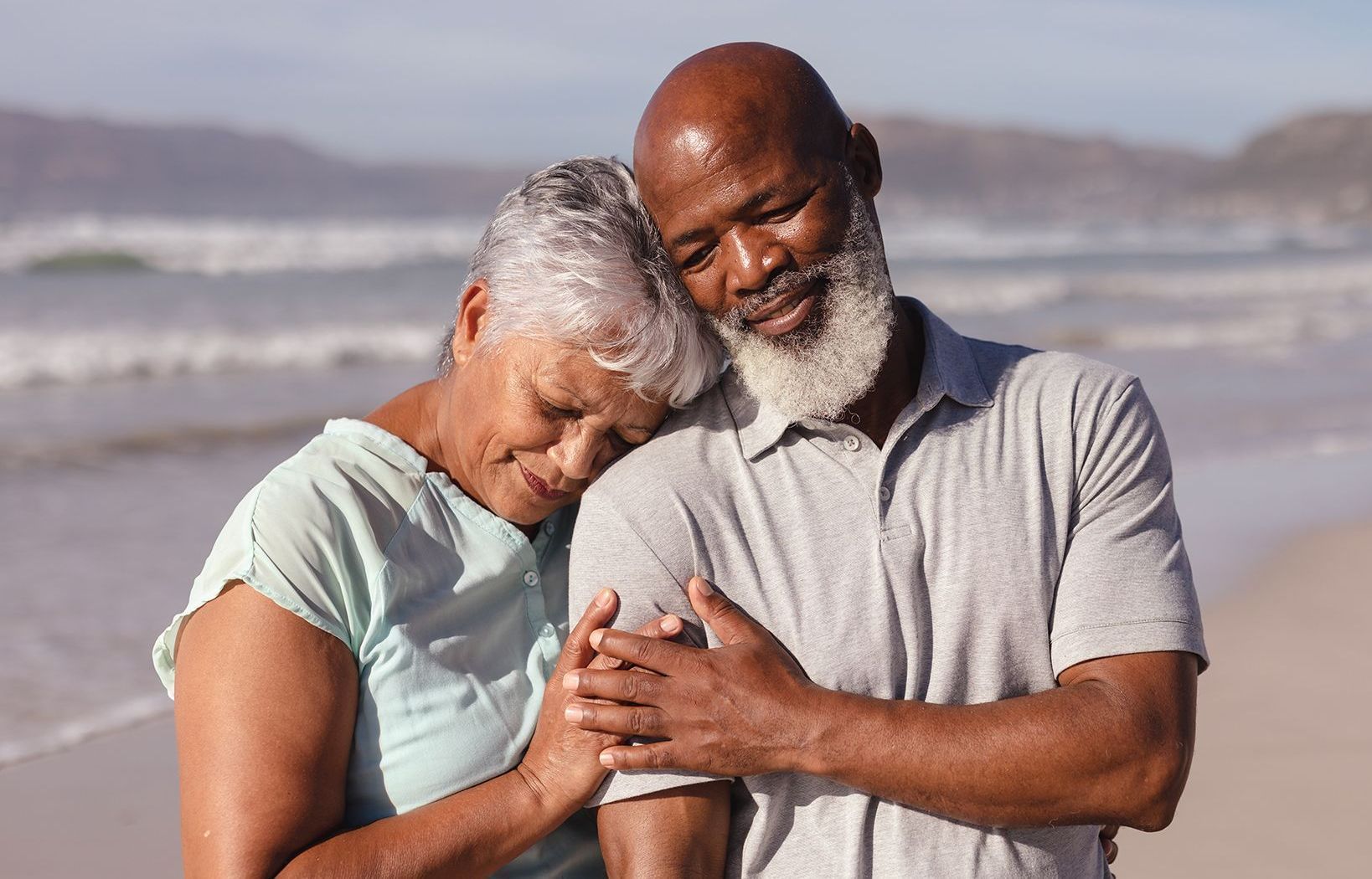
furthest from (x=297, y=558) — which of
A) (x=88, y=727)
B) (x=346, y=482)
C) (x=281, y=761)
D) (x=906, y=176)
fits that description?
(x=906, y=176)

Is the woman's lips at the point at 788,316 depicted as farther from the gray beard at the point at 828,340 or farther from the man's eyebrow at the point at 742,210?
the man's eyebrow at the point at 742,210

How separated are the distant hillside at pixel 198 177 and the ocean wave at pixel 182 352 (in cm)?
1539

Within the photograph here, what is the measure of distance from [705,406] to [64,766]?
275 cm

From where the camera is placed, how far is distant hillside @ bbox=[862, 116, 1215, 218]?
1992 inches

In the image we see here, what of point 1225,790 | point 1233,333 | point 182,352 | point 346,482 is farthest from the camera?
point 1233,333

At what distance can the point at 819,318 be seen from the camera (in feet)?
7.33

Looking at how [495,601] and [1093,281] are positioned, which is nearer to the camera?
[495,601]

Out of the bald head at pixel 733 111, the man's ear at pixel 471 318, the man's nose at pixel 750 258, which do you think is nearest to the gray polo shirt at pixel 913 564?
the man's nose at pixel 750 258

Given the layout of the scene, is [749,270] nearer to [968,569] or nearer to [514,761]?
[968,569]

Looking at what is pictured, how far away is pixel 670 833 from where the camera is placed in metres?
2.03

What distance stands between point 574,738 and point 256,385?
9360 mm

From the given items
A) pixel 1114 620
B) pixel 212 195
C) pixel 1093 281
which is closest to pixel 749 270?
pixel 1114 620

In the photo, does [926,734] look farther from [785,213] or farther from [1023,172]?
[1023,172]

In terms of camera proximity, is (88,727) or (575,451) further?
(88,727)
